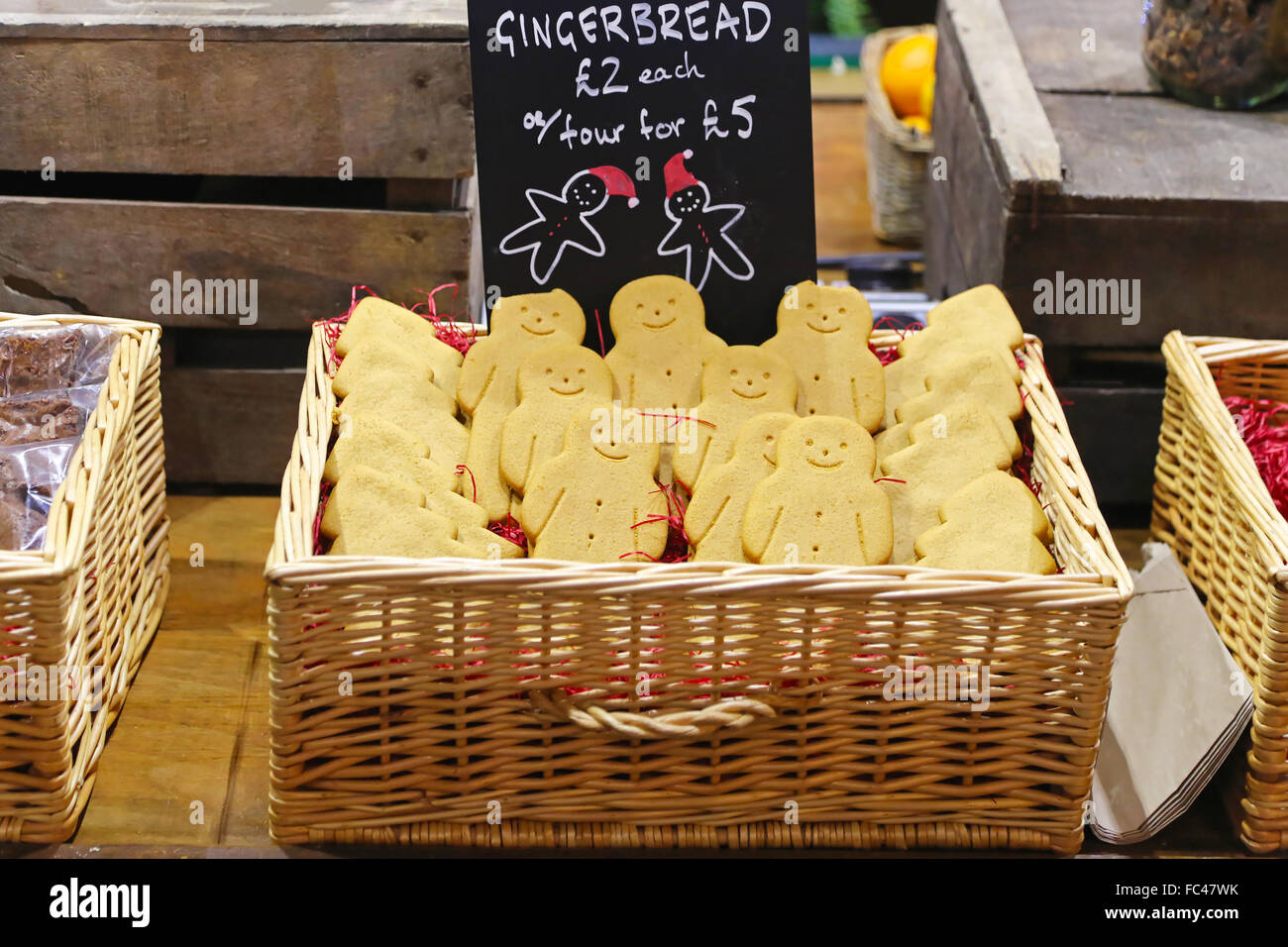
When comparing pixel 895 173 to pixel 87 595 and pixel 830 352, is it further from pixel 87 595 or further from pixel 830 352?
pixel 87 595

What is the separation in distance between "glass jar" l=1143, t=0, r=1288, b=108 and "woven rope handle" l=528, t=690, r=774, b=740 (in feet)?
3.99

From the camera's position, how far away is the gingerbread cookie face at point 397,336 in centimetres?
144

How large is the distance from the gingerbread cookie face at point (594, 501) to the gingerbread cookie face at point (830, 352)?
0.23 meters

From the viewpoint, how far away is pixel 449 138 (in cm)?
160

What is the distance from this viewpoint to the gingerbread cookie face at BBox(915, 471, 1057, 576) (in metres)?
1.19

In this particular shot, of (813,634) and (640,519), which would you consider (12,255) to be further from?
(813,634)

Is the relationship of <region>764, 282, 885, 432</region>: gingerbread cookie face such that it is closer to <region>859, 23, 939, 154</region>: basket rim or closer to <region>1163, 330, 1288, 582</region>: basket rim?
<region>1163, 330, 1288, 582</region>: basket rim

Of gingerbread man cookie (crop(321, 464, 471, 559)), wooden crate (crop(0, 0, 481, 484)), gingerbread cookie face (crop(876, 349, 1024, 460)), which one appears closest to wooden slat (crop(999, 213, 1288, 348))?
gingerbread cookie face (crop(876, 349, 1024, 460))

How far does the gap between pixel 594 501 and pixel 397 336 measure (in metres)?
0.36

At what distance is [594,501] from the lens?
1.25 meters

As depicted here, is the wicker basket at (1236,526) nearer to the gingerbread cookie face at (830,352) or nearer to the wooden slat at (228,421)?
the gingerbread cookie face at (830,352)

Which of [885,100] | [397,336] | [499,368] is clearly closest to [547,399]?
[499,368]

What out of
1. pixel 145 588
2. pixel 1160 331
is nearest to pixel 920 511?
pixel 1160 331
